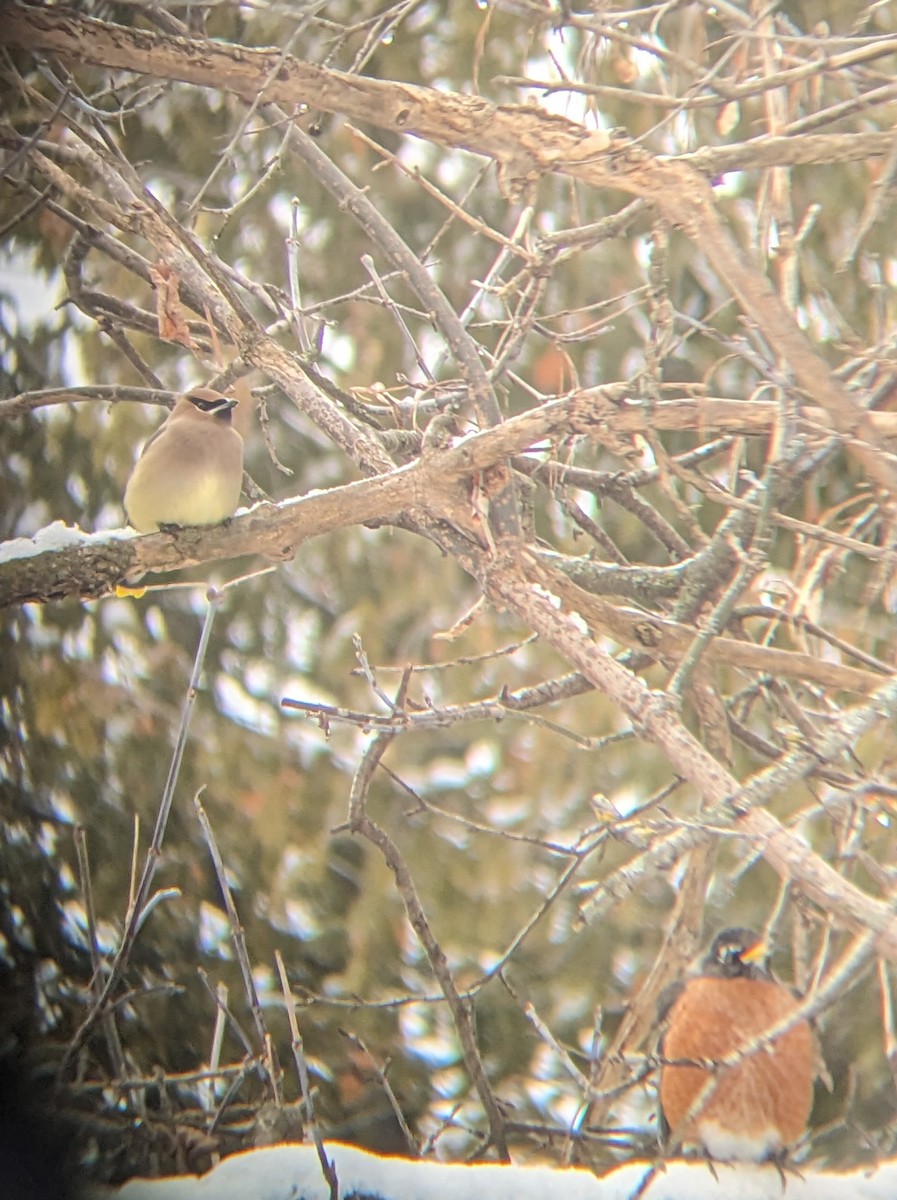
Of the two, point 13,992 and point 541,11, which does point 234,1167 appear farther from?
point 541,11

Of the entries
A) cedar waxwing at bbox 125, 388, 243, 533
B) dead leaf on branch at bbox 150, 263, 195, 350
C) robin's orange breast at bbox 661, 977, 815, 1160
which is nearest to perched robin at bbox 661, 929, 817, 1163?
robin's orange breast at bbox 661, 977, 815, 1160

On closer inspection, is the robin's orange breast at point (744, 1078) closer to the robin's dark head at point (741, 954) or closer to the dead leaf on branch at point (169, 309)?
the robin's dark head at point (741, 954)

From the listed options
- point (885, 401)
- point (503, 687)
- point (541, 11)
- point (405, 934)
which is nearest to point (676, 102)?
point (541, 11)

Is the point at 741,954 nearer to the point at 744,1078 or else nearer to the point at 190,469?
the point at 744,1078

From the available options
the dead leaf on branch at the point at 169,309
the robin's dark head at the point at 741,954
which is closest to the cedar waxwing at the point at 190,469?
the dead leaf on branch at the point at 169,309

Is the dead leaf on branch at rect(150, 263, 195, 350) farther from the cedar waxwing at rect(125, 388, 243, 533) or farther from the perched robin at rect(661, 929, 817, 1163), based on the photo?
the perched robin at rect(661, 929, 817, 1163)

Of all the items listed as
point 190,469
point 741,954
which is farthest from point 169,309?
point 741,954

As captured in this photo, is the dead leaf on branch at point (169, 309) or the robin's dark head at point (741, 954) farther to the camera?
the dead leaf on branch at point (169, 309)
